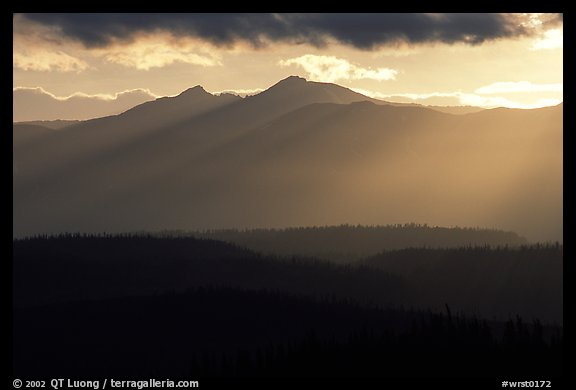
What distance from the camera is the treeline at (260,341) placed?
75.1m

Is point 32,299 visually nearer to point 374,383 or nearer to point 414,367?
point 414,367

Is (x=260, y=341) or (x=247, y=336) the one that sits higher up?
(x=247, y=336)

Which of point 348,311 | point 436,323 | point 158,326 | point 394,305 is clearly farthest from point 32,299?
point 436,323

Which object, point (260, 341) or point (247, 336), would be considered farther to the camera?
point (247, 336)

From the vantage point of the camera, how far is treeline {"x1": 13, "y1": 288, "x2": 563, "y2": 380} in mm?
75062

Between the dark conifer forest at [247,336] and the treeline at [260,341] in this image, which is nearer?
the treeline at [260,341]

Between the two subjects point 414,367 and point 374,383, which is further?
point 414,367

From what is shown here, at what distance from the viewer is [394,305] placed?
596 ft

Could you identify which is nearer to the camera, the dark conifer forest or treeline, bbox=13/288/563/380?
treeline, bbox=13/288/563/380

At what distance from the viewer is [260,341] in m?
109
